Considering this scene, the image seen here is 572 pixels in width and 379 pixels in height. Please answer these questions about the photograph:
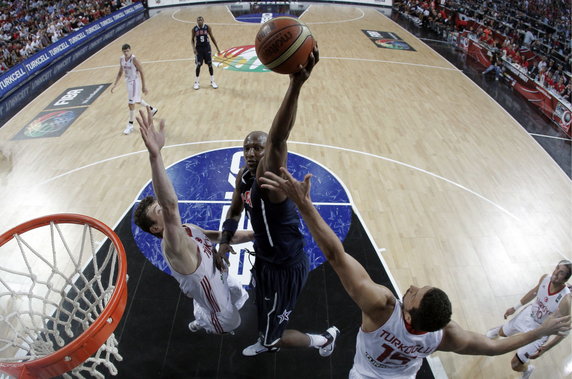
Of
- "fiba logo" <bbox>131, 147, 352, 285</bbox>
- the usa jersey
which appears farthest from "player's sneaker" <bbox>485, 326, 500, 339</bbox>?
the usa jersey

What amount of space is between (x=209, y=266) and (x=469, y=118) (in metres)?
7.80

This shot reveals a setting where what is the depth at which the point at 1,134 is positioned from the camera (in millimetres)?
7934

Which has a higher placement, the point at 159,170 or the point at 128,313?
the point at 159,170

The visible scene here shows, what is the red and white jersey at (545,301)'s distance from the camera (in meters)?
3.37

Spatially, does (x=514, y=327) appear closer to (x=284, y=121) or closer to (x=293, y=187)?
(x=293, y=187)

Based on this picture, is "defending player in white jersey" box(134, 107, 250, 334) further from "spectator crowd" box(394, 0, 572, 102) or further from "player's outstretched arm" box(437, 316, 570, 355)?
"spectator crowd" box(394, 0, 572, 102)

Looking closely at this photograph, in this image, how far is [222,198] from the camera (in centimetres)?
593

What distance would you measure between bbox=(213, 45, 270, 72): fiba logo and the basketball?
29.6 ft

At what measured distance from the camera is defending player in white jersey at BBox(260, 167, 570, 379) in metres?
1.96

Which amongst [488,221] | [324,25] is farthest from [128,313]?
[324,25]

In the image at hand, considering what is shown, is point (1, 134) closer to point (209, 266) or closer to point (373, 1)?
point (209, 266)

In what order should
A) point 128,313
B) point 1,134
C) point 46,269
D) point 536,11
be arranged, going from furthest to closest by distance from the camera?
point 536,11 → point 1,134 → point 46,269 → point 128,313

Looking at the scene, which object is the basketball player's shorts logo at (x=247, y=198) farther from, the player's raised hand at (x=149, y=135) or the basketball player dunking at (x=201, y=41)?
the basketball player dunking at (x=201, y=41)

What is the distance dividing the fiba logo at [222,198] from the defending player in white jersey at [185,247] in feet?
4.14
